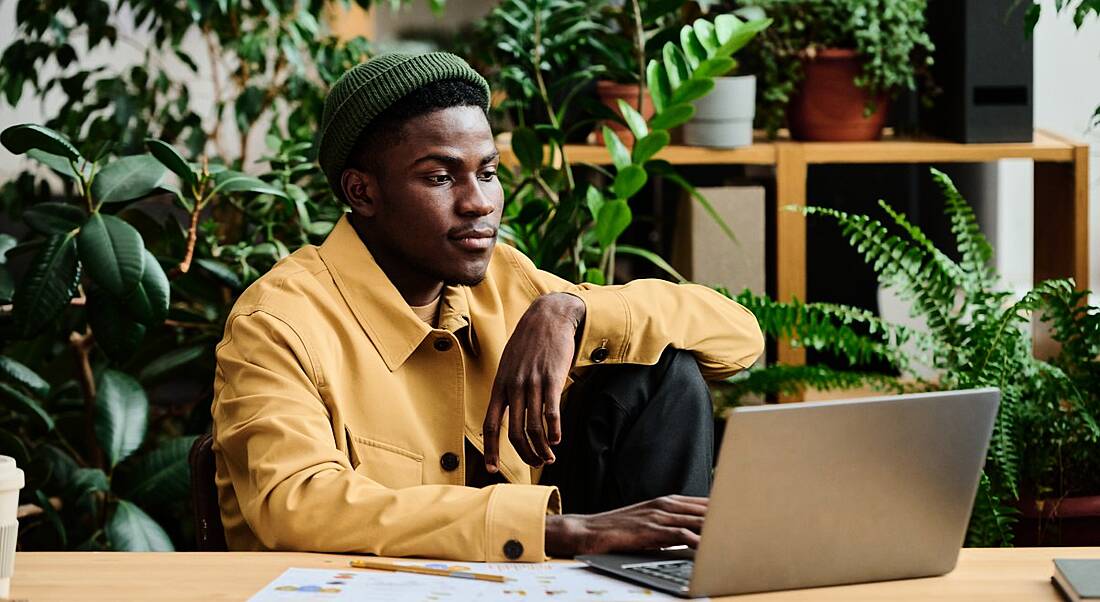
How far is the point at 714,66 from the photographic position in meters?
2.46

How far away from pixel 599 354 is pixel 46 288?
3.07 feet

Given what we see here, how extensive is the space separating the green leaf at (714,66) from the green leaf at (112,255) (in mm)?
1021

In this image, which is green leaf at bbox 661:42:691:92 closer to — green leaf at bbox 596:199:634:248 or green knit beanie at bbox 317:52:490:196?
green leaf at bbox 596:199:634:248

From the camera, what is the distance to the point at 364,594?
1.16 meters

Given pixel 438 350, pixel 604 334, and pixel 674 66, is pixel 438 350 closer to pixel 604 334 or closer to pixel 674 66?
pixel 604 334

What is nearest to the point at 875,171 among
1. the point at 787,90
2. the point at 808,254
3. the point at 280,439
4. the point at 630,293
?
the point at 808,254

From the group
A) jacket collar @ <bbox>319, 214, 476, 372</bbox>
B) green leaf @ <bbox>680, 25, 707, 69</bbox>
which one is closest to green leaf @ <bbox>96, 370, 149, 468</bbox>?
jacket collar @ <bbox>319, 214, 476, 372</bbox>

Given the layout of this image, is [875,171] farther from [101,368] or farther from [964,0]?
[101,368]

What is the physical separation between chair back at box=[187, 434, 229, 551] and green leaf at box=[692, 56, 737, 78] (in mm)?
1243

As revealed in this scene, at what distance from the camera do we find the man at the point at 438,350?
154cm

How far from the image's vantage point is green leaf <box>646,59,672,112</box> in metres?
2.47

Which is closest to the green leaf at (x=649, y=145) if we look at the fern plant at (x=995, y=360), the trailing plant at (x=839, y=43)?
the fern plant at (x=995, y=360)

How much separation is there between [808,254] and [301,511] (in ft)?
7.56

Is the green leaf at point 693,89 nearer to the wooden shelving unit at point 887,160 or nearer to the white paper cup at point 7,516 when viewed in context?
the wooden shelving unit at point 887,160
